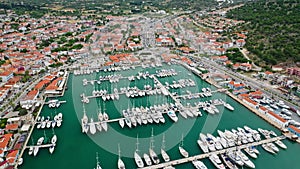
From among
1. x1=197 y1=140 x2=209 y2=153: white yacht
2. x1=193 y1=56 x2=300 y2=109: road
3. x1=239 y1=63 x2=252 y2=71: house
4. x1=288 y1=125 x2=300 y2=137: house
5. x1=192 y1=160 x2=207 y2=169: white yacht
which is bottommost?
x1=192 y1=160 x2=207 y2=169: white yacht

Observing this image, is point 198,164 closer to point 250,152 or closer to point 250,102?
point 250,152

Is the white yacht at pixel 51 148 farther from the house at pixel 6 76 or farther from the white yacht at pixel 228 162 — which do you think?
the house at pixel 6 76

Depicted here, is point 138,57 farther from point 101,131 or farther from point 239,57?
point 101,131

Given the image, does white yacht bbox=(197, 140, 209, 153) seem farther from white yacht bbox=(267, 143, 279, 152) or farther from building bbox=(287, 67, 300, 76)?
building bbox=(287, 67, 300, 76)

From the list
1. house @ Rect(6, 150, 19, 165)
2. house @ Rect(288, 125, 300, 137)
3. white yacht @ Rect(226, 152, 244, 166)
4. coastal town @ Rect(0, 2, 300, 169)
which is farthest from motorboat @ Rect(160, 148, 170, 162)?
house @ Rect(288, 125, 300, 137)

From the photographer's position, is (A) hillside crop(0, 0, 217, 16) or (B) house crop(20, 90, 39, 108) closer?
(B) house crop(20, 90, 39, 108)

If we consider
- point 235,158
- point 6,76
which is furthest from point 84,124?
point 6,76

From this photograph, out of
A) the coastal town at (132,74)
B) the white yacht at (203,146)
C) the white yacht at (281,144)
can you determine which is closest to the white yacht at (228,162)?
the coastal town at (132,74)

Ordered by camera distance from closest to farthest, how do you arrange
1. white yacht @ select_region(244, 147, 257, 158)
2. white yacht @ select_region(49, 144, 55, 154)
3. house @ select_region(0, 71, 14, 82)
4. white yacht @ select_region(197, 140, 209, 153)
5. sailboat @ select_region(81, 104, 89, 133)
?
1. white yacht @ select_region(244, 147, 257, 158)
2. white yacht @ select_region(197, 140, 209, 153)
3. white yacht @ select_region(49, 144, 55, 154)
4. sailboat @ select_region(81, 104, 89, 133)
5. house @ select_region(0, 71, 14, 82)
